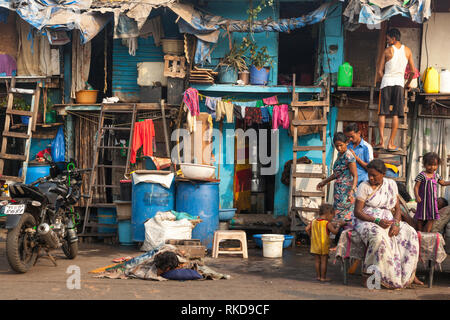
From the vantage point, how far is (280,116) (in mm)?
12172

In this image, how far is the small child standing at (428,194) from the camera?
8.05 m

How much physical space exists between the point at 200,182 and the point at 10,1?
5.71 meters

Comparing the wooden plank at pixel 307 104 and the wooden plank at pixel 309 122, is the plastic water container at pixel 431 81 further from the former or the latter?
the wooden plank at pixel 309 122

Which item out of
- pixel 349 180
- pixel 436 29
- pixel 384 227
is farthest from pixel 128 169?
pixel 436 29

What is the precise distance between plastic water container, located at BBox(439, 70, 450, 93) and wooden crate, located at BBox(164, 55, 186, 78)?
5439mm

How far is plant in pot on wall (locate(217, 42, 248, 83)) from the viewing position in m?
12.4

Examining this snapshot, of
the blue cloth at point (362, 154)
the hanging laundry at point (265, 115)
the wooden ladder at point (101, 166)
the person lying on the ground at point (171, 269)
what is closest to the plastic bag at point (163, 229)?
the wooden ladder at point (101, 166)

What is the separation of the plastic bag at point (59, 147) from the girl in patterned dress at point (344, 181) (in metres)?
6.65

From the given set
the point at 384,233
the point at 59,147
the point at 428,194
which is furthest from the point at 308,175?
the point at 59,147

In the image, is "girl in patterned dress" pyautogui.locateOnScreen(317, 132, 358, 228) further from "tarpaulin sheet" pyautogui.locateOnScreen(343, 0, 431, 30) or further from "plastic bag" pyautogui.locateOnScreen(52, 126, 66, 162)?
"plastic bag" pyautogui.locateOnScreen(52, 126, 66, 162)

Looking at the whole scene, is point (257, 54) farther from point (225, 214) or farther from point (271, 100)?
point (225, 214)

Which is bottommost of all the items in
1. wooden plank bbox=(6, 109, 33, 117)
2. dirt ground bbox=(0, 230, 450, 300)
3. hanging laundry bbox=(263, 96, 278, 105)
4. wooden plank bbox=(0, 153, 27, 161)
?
dirt ground bbox=(0, 230, 450, 300)

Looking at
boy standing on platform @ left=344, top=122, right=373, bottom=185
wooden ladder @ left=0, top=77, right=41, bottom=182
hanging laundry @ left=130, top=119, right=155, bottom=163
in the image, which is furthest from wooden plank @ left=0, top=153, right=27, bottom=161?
boy standing on platform @ left=344, top=122, right=373, bottom=185

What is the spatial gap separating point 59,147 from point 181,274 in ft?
22.1
